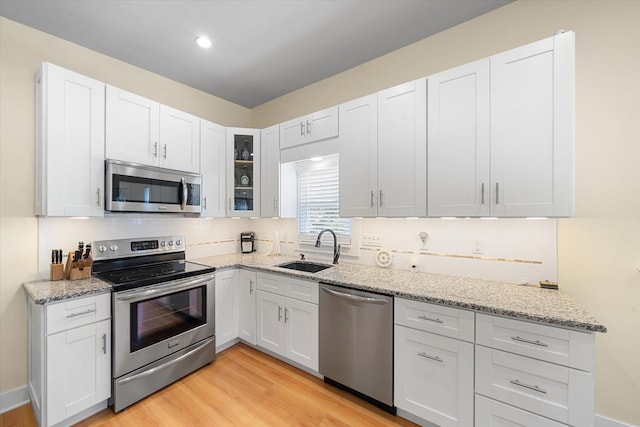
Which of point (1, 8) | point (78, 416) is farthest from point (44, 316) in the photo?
→ point (1, 8)

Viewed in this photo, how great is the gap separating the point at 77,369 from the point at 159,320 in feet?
1.76

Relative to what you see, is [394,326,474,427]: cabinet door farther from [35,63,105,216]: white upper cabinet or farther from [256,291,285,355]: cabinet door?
[35,63,105,216]: white upper cabinet

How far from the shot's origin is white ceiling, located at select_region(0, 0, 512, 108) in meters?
1.90

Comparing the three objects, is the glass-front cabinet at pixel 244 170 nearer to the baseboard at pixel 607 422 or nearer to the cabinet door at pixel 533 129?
the cabinet door at pixel 533 129

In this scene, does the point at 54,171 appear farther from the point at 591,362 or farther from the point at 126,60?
the point at 591,362

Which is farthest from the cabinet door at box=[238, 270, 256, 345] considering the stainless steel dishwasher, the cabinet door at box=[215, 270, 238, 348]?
the stainless steel dishwasher

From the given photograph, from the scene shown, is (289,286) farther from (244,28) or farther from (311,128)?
(244,28)

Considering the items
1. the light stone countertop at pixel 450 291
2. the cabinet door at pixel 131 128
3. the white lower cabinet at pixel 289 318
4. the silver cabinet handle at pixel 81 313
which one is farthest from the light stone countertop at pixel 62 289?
the white lower cabinet at pixel 289 318

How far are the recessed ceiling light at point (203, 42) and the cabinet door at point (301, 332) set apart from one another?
2.44 meters

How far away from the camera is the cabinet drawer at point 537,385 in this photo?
4.21 feet

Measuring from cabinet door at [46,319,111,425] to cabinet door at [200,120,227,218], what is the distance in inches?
53.9

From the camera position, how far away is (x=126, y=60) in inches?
101

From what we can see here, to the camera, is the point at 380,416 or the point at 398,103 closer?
the point at 380,416

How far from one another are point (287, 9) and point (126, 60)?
180 cm
